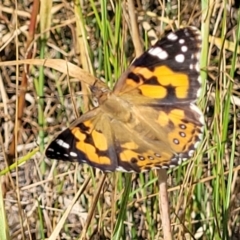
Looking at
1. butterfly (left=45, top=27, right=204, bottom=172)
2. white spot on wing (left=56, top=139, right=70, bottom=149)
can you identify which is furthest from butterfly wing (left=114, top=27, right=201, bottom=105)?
white spot on wing (left=56, top=139, right=70, bottom=149)

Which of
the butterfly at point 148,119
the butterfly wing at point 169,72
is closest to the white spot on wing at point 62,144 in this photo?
the butterfly at point 148,119

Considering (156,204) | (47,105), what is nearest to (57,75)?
(47,105)

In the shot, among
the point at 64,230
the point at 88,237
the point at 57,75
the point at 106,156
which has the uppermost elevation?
the point at 106,156

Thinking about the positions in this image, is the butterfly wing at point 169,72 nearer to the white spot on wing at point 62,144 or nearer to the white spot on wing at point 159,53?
the white spot on wing at point 159,53

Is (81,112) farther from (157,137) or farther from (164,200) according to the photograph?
(164,200)

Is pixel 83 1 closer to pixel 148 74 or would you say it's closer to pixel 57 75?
pixel 57 75

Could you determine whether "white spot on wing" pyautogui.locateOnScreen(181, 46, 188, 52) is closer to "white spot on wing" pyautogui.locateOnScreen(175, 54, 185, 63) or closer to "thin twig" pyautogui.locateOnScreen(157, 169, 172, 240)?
"white spot on wing" pyautogui.locateOnScreen(175, 54, 185, 63)

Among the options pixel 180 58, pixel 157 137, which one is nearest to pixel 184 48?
pixel 180 58
